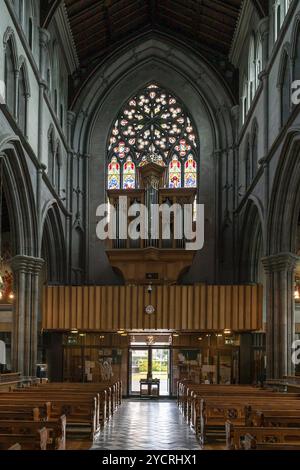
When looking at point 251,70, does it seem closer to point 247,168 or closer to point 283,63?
point 247,168

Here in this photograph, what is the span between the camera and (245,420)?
10578mm

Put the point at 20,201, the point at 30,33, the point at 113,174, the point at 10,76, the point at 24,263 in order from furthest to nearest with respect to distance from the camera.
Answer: the point at 113,174 → the point at 30,33 → the point at 24,263 → the point at 20,201 → the point at 10,76

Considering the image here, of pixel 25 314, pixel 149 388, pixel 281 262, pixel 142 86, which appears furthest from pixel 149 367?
pixel 142 86

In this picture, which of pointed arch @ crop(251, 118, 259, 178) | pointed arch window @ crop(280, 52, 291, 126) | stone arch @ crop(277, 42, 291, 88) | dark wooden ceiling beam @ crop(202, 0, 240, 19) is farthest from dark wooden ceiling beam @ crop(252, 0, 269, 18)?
pointed arch @ crop(251, 118, 259, 178)

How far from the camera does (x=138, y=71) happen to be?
29.6m

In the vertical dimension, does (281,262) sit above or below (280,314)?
above

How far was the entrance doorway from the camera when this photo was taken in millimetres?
25922

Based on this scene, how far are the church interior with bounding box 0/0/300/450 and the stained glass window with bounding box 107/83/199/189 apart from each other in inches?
2.4

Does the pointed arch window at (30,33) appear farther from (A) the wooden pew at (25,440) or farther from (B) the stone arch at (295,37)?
(A) the wooden pew at (25,440)

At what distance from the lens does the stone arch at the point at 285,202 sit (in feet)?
59.1

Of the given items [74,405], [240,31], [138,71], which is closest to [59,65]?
[138,71]

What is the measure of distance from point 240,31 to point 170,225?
767cm

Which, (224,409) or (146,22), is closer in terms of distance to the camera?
(224,409)

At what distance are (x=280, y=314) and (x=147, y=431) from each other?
21.0 feet
